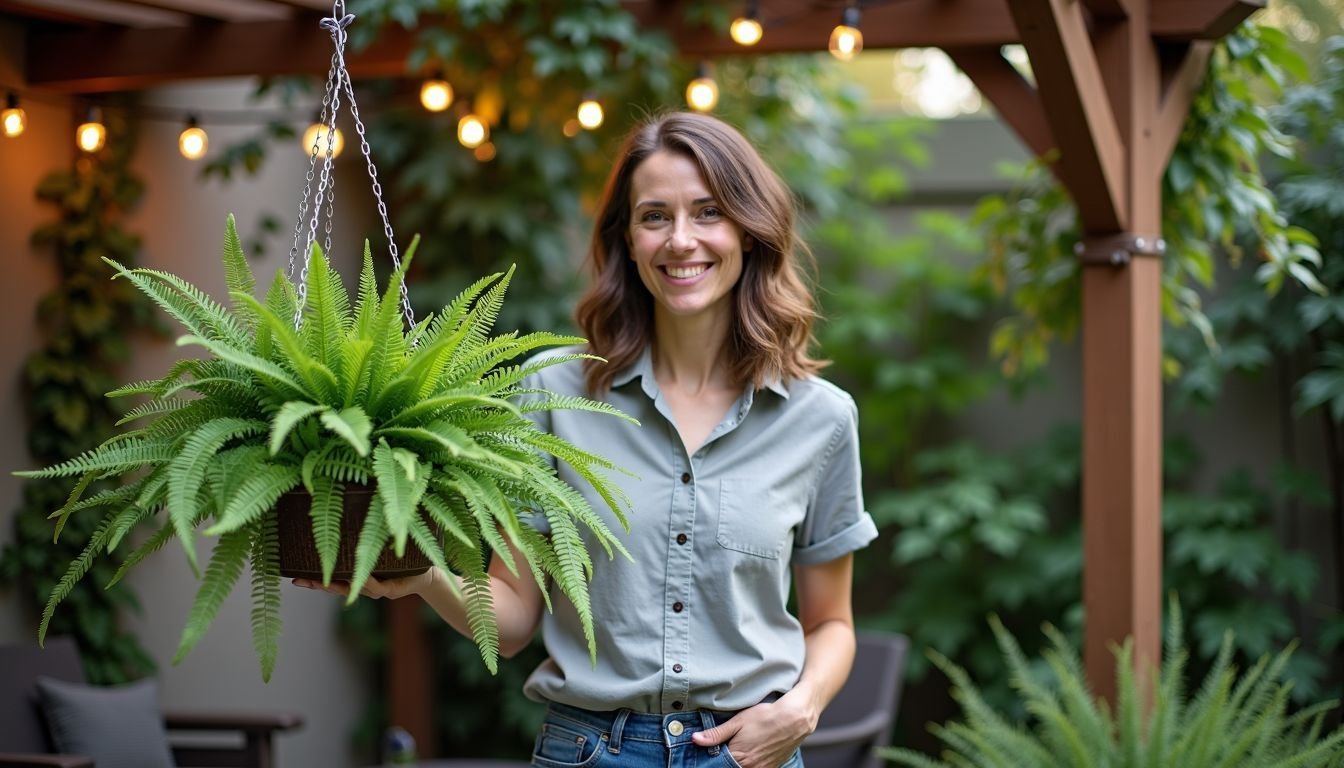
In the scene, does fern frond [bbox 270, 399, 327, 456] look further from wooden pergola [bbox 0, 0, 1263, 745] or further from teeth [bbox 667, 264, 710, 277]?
wooden pergola [bbox 0, 0, 1263, 745]

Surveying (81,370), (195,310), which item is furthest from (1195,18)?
(81,370)

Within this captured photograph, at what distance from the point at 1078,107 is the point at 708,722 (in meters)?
1.80

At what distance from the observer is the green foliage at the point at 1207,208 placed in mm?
3627

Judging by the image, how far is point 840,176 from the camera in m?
5.45

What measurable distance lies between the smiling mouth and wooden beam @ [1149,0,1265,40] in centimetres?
195

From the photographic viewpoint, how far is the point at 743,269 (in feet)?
6.55

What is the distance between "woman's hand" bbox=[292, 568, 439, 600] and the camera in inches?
60.0

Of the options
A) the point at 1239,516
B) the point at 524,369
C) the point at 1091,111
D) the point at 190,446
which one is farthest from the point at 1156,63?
the point at 190,446

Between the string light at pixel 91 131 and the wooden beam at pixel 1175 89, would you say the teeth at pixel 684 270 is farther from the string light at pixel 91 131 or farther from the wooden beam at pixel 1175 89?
the string light at pixel 91 131

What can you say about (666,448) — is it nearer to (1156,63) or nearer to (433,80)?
(1156,63)

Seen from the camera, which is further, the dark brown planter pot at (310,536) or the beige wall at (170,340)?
the beige wall at (170,340)

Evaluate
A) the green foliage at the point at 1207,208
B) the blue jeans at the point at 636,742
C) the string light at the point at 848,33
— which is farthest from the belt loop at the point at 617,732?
the green foliage at the point at 1207,208

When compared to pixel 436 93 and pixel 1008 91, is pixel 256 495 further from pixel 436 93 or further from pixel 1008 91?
pixel 436 93

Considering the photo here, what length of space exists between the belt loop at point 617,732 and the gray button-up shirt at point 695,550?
0.6 inches
